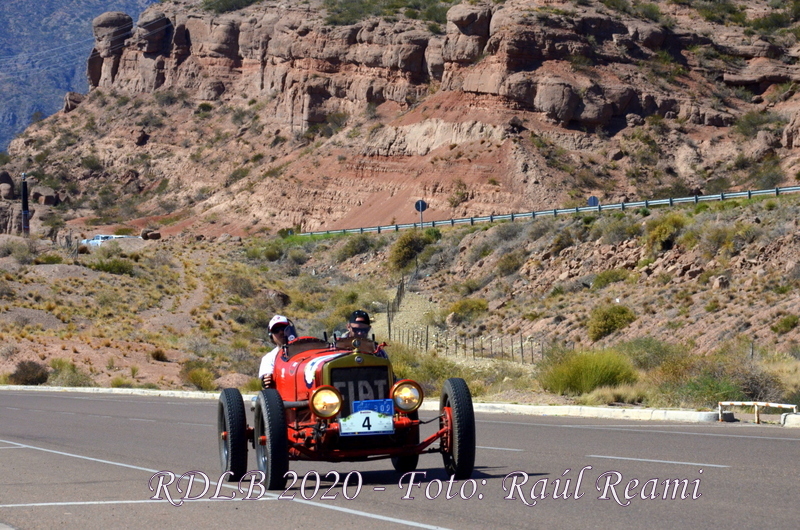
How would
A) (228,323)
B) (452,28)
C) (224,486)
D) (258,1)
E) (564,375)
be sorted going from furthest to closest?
(258,1) → (452,28) → (228,323) → (564,375) → (224,486)

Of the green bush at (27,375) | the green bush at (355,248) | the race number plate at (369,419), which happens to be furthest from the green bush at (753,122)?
the race number plate at (369,419)

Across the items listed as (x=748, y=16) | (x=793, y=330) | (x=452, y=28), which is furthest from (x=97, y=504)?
(x=748, y=16)

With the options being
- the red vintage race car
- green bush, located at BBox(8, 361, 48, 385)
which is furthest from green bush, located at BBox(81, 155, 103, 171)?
the red vintage race car

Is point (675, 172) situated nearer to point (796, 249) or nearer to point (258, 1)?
point (796, 249)

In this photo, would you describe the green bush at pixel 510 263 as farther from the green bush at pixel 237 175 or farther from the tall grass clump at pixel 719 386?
the green bush at pixel 237 175

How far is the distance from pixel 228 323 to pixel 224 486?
133 feet

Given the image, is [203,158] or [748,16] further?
[203,158]

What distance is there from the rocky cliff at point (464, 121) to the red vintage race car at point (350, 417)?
2224 inches

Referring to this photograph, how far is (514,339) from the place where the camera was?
131 feet

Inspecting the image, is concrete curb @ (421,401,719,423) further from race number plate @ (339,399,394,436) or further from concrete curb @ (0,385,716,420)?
race number plate @ (339,399,394,436)

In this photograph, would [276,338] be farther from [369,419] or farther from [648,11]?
[648,11]

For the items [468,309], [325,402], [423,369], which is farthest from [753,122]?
[325,402]

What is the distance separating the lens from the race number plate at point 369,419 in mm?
8969

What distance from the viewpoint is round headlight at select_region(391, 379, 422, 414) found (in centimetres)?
914
